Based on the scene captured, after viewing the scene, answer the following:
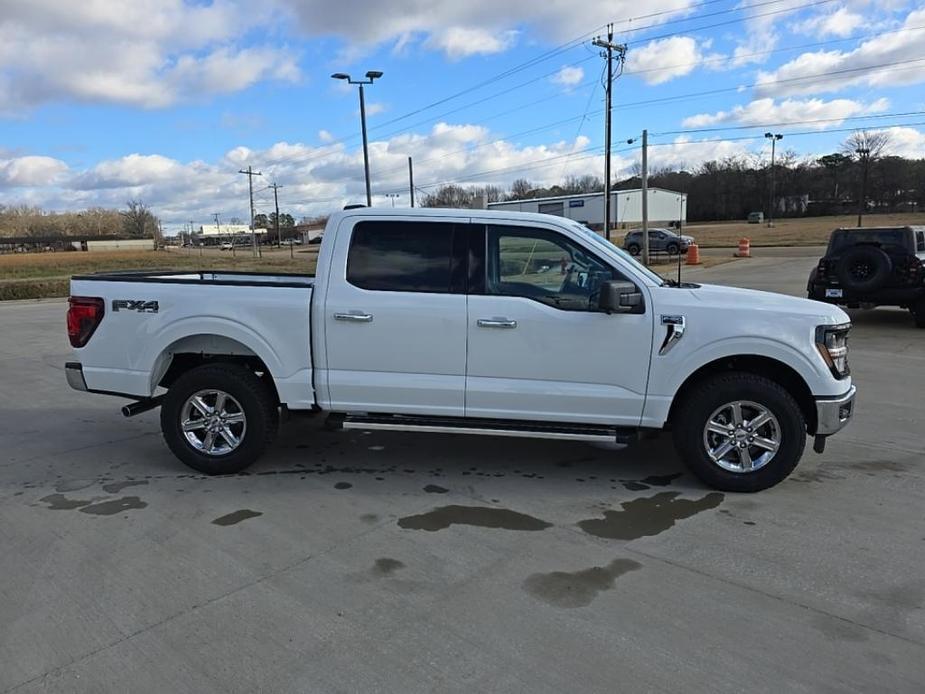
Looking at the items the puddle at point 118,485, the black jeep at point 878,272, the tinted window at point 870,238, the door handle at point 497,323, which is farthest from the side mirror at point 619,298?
the tinted window at point 870,238

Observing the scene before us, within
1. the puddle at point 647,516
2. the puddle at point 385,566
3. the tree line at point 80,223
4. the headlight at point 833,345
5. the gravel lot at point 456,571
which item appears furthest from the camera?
the tree line at point 80,223

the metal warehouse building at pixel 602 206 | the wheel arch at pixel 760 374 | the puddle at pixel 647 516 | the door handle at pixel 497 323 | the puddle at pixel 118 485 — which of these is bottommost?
the puddle at pixel 647 516

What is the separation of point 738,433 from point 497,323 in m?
1.82

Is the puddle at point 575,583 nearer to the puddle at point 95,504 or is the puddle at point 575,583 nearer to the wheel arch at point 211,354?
the wheel arch at point 211,354

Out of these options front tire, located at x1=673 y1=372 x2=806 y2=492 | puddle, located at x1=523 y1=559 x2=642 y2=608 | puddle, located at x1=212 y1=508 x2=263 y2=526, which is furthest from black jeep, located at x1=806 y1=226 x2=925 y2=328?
puddle, located at x1=212 y1=508 x2=263 y2=526

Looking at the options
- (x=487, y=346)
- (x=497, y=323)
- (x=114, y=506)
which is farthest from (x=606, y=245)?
(x=114, y=506)

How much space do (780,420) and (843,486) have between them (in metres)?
0.78

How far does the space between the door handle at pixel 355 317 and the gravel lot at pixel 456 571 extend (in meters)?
1.20

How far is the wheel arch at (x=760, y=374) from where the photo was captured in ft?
15.1

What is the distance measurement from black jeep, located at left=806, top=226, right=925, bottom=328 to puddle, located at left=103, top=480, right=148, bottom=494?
37.7 feet

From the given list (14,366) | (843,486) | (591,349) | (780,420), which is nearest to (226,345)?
(591,349)

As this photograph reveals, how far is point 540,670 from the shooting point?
2729 millimetres

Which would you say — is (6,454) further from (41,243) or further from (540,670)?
(41,243)

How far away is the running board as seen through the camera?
4645 mm
